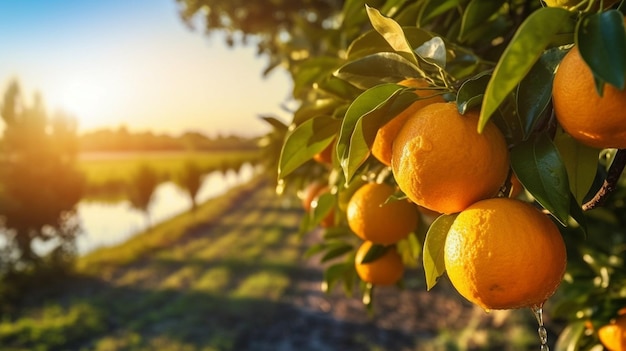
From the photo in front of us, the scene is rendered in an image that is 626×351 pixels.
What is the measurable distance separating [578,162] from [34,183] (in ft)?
24.9

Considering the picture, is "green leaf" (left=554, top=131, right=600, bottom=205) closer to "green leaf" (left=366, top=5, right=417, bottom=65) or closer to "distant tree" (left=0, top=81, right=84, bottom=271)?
"green leaf" (left=366, top=5, right=417, bottom=65)

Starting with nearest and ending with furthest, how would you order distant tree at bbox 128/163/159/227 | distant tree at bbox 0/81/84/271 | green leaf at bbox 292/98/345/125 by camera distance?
green leaf at bbox 292/98/345/125, distant tree at bbox 0/81/84/271, distant tree at bbox 128/163/159/227

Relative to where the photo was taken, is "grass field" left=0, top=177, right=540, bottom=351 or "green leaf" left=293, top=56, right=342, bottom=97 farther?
"grass field" left=0, top=177, right=540, bottom=351

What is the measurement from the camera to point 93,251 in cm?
803

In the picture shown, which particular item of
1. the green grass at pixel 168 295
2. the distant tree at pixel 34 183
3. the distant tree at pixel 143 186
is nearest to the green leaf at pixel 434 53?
the green grass at pixel 168 295

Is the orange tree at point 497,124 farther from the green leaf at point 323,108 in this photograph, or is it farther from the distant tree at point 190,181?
the distant tree at point 190,181

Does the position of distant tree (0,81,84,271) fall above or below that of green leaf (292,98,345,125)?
below

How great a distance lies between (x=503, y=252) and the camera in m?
0.44

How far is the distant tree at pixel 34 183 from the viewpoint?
21.8ft

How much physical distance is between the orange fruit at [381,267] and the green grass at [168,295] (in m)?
3.44

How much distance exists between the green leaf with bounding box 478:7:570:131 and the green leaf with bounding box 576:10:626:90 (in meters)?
0.02

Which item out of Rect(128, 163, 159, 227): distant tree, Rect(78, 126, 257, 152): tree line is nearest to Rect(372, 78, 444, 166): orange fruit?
Rect(128, 163, 159, 227): distant tree

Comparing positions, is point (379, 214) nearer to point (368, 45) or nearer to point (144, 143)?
point (368, 45)

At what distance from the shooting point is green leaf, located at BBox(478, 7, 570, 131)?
36 centimetres
